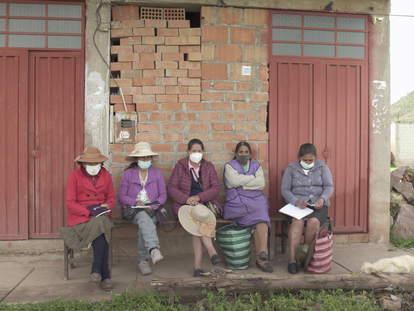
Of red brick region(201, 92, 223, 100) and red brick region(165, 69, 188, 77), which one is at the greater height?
red brick region(165, 69, 188, 77)

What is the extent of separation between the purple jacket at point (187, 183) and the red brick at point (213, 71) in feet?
4.14

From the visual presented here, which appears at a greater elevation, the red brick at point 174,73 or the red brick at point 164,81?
the red brick at point 174,73

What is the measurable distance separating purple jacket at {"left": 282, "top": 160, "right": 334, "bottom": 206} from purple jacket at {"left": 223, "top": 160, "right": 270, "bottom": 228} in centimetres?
A: 36

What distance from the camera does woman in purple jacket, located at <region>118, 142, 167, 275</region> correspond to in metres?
3.96

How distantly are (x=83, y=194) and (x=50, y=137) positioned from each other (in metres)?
1.27

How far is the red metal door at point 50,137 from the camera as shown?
4.53 m

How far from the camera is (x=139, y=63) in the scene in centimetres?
454

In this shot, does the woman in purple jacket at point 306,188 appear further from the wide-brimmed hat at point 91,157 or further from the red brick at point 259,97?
the wide-brimmed hat at point 91,157

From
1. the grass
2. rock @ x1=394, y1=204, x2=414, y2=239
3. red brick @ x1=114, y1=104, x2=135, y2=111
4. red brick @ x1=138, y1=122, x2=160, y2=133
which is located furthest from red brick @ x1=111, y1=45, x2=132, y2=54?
rock @ x1=394, y1=204, x2=414, y2=239

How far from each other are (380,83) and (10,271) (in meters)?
5.80

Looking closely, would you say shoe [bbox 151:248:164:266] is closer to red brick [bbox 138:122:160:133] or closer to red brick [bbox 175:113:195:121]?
red brick [bbox 138:122:160:133]

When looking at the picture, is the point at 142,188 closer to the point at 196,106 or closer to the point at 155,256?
the point at 155,256

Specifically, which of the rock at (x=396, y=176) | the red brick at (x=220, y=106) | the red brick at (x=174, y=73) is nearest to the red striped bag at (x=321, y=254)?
the red brick at (x=220, y=106)

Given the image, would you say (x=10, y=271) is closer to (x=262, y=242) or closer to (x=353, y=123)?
(x=262, y=242)
